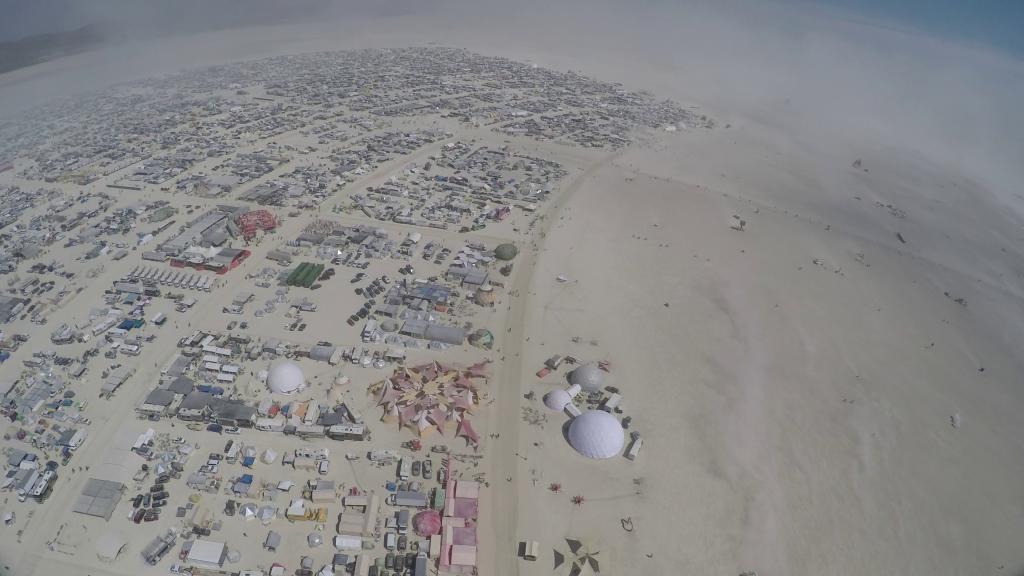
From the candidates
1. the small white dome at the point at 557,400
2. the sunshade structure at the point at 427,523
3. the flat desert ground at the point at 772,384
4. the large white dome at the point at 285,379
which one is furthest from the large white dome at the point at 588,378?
the large white dome at the point at 285,379

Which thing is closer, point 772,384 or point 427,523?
point 427,523

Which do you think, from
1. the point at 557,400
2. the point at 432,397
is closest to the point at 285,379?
the point at 432,397

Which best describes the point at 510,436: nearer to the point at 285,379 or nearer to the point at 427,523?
the point at 427,523

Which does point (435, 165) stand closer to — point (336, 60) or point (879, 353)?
point (879, 353)

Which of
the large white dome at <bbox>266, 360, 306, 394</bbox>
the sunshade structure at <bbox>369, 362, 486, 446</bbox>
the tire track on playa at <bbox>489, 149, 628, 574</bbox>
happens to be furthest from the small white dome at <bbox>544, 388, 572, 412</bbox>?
the large white dome at <bbox>266, 360, 306, 394</bbox>

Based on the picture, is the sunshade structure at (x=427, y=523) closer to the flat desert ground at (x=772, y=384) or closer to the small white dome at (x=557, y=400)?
the flat desert ground at (x=772, y=384)

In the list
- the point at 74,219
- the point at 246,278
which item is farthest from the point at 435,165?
the point at 74,219
